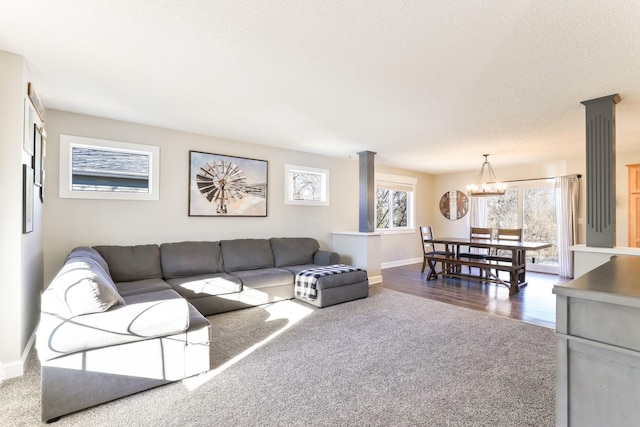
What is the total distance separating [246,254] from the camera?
4398mm

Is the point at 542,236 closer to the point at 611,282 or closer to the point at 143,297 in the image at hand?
the point at 611,282

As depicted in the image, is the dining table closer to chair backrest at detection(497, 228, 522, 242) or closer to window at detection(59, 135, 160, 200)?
chair backrest at detection(497, 228, 522, 242)

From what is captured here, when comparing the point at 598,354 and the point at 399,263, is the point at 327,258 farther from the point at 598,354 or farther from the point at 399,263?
the point at 598,354

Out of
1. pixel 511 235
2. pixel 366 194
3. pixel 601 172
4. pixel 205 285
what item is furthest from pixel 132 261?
pixel 511 235

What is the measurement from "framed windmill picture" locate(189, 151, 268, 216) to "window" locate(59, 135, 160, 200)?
515mm

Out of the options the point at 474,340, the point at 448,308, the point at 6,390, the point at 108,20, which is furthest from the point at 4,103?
the point at 448,308

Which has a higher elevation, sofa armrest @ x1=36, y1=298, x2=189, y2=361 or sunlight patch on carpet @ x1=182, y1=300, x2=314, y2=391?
sofa armrest @ x1=36, y1=298, x2=189, y2=361

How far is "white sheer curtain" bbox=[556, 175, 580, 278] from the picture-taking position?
574 centimetres

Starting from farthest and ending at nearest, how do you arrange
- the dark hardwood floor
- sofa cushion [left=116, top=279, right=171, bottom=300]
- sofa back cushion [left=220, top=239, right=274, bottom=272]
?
sofa back cushion [left=220, top=239, right=274, bottom=272] → the dark hardwood floor → sofa cushion [left=116, top=279, right=171, bottom=300]

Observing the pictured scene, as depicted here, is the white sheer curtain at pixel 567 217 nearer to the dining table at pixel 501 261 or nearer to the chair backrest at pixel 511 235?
the dining table at pixel 501 261

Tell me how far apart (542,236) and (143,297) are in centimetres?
715

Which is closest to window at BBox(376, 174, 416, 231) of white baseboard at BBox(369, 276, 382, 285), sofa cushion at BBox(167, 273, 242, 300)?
white baseboard at BBox(369, 276, 382, 285)

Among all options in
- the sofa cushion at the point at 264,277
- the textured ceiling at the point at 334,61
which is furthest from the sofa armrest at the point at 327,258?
the textured ceiling at the point at 334,61

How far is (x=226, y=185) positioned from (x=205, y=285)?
65.4 inches
